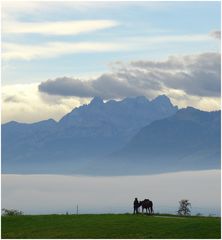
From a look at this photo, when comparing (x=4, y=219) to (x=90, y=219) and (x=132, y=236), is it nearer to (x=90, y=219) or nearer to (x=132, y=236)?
(x=90, y=219)

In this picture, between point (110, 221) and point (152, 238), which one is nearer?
point (152, 238)

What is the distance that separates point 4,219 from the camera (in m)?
88.1

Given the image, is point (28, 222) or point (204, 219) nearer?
point (204, 219)

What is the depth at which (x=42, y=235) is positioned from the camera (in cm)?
7600

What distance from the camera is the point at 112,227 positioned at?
248 ft

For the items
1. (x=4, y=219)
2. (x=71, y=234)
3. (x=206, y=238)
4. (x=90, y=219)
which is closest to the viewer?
(x=206, y=238)

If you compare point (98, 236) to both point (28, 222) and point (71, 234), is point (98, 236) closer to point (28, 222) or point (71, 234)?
point (71, 234)

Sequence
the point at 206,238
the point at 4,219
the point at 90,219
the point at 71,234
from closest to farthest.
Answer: the point at 206,238 < the point at 71,234 < the point at 90,219 < the point at 4,219

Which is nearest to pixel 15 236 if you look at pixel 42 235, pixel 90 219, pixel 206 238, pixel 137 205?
pixel 42 235

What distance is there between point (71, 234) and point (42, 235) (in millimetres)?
3303

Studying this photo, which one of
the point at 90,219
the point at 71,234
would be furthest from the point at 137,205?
the point at 71,234

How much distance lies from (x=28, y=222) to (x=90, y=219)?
8.14 meters

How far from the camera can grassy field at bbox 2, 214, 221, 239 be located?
2825 inches

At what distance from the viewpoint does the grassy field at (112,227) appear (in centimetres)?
7175
